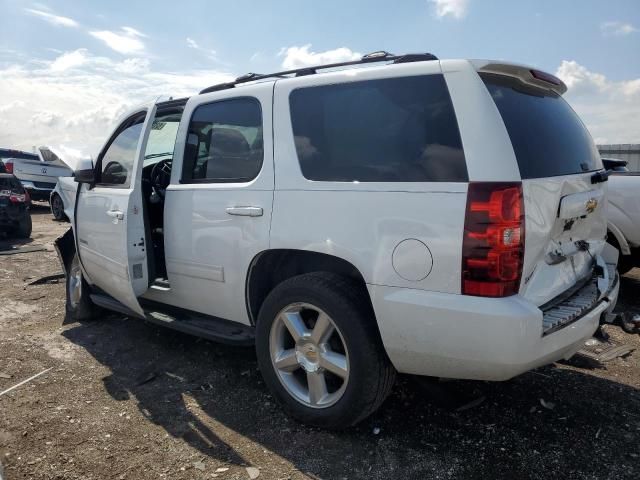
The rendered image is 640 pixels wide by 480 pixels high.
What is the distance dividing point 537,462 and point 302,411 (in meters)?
1.27

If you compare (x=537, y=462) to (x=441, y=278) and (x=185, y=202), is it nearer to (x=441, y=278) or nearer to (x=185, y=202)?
(x=441, y=278)

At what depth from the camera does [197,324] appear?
3545 millimetres

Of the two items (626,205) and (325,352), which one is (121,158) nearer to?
(325,352)

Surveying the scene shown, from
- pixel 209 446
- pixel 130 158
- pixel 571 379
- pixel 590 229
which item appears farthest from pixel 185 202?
pixel 571 379

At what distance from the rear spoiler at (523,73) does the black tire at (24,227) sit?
1028 centimetres

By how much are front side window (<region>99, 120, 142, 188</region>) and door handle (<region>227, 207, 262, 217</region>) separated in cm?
115

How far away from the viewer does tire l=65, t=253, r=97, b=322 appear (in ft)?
16.2

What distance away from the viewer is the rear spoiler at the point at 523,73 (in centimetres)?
248

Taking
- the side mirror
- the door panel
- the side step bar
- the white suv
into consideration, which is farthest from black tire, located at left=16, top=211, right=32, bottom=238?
the door panel

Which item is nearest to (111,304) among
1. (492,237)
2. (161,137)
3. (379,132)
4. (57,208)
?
(161,137)

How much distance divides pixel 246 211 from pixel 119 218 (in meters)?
1.22

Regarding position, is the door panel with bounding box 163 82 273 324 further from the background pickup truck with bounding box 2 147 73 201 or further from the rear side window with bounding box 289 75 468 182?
the background pickup truck with bounding box 2 147 73 201

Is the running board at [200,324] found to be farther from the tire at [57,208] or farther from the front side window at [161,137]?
the tire at [57,208]

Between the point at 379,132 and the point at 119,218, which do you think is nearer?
the point at 379,132
